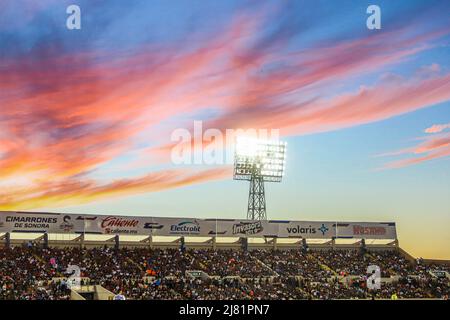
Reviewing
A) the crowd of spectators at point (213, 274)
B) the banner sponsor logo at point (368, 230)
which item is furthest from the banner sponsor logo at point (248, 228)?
the banner sponsor logo at point (368, 230)

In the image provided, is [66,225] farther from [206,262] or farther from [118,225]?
[206,262]

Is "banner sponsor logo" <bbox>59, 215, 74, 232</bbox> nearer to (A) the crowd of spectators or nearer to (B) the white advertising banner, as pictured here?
(B) the white advertising banner

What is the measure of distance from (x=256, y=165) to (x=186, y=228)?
12.9m

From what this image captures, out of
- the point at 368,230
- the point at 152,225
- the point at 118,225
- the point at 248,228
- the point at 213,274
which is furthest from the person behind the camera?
the point at 368,230

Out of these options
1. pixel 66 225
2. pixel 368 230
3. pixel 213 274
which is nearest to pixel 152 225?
pixel 66 225

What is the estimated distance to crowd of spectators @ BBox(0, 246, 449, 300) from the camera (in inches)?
1897

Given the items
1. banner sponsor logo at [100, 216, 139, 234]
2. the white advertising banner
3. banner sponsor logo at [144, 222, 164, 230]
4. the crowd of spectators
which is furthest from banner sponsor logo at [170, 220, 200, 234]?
banner sponsor logo at [100, 216, 139, 234]

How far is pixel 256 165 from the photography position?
233 ft

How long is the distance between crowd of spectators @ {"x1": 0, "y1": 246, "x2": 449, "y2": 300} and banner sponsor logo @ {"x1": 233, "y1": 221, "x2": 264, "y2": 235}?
2304 millimetres

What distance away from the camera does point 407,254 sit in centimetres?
7262

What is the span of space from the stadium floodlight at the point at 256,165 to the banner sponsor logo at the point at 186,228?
8.25 metres
